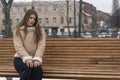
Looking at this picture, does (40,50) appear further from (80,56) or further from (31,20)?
(80,56)

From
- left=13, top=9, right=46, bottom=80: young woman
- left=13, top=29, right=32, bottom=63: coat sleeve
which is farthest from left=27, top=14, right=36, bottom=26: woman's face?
left=13, top=29, right=32, bottom=63: coat sleeve

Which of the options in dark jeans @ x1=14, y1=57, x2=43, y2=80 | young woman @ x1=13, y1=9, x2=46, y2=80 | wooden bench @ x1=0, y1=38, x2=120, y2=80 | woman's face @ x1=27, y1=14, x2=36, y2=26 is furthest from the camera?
wooden bench @ x1=0, y1=38, x2=120, y2=80

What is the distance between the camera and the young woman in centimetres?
642

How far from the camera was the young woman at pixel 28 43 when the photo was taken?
6.42 m

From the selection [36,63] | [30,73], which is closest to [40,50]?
[36,63]

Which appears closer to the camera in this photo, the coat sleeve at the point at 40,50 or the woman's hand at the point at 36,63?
the woman's hand at the point at 36,63

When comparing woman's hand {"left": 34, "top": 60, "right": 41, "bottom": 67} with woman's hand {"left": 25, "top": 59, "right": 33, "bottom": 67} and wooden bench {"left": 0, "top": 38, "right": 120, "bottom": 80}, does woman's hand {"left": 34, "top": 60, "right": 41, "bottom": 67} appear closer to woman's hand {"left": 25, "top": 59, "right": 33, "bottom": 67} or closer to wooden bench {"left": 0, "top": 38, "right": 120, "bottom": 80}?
woman's hand {"left": 25, "top": 59, "right": 33, "bottom": 67}

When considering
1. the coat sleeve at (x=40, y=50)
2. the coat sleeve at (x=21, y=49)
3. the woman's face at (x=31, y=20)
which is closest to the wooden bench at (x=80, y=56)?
the coat sleeve at (x=40, y=50)

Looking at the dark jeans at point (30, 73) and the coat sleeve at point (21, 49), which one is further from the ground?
the coat sleeve at point (21, 49)

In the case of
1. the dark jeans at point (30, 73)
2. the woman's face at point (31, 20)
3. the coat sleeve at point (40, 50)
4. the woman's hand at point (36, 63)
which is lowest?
the dark jeans at point (30, 73)

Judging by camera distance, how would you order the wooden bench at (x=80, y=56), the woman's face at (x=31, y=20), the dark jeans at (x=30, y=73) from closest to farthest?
the dark jeans at (x=30, y=73), the woman's face at (x=31, y=20), the wooden bench at (x=80, y=56)

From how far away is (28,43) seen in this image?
21.9 feet

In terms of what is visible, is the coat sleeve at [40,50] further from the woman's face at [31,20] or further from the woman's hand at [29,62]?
the woman's face at [31,20]

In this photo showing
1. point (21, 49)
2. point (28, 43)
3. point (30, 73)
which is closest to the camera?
point (30, 73)
